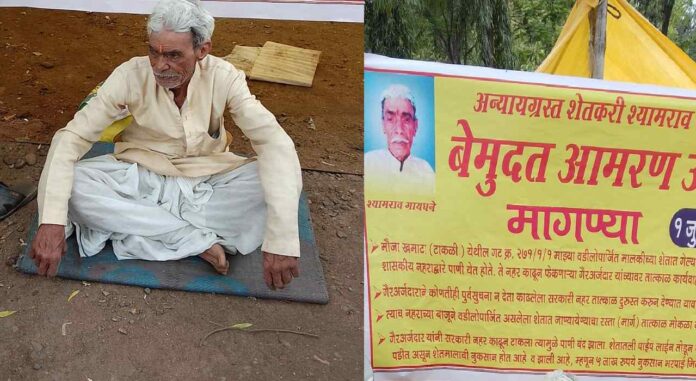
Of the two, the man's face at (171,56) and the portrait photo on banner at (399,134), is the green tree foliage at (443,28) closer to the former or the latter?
the man's face at (171,56)

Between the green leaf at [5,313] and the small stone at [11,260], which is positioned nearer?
the green leaf at [5,313]

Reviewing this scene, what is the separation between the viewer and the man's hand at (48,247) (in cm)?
226

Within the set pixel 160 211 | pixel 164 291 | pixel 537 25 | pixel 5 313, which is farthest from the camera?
pixel 537 25

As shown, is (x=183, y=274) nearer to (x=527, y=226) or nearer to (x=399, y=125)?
(x=399, y=125)

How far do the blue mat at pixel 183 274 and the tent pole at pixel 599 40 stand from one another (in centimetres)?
137

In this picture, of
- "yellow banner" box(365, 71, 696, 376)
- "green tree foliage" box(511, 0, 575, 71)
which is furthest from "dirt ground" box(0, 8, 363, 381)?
"green tree foliage" box(511, 0, 575, 71)

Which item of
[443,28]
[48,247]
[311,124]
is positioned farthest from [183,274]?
[443,28]

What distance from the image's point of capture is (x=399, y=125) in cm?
200

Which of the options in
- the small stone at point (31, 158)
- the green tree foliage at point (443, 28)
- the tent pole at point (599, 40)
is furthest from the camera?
the green tree foliage at point (443, 28)

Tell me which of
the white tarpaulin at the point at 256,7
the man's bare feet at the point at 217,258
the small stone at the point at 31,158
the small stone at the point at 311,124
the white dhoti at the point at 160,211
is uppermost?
the white tarpaulin at the point at 256,7

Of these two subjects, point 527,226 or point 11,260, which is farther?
point 11,260

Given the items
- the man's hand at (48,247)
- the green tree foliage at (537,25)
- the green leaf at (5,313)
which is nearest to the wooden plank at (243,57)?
the man's hand at (48,247)

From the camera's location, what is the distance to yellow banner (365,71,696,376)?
2.02m

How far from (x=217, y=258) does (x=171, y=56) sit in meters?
0.79
